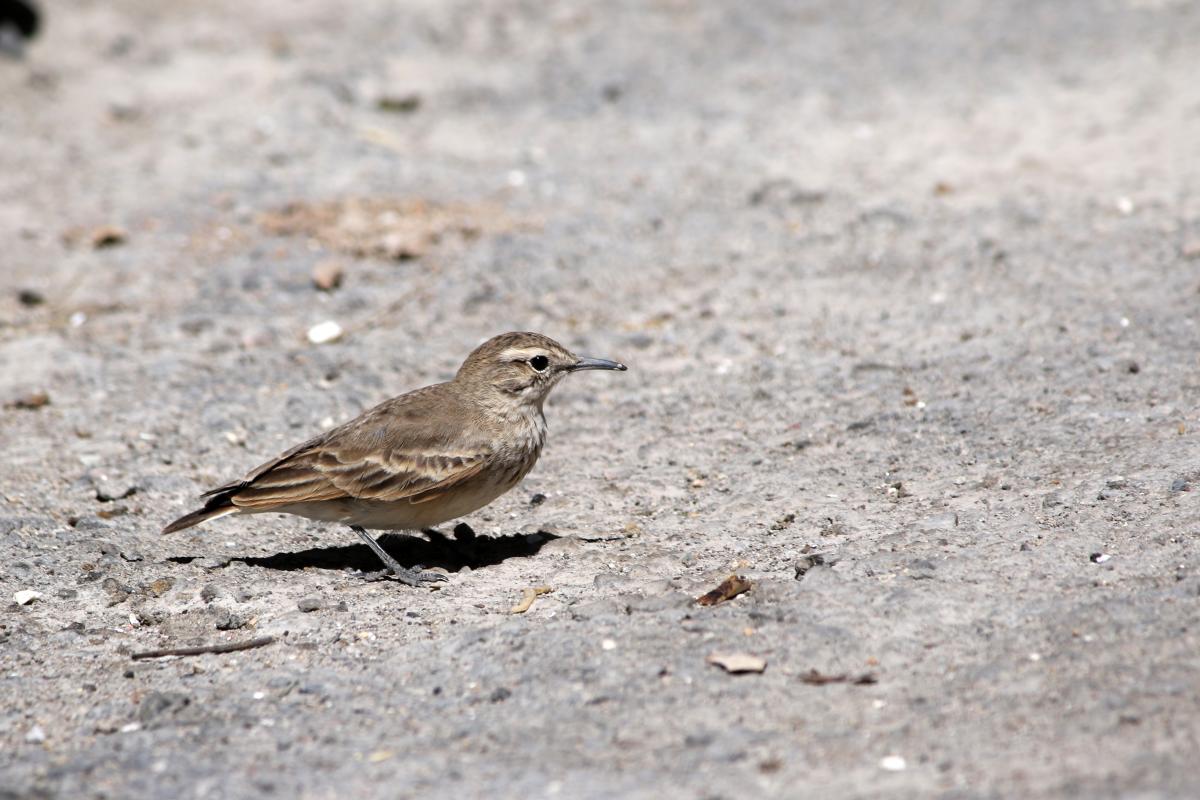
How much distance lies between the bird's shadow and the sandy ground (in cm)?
4

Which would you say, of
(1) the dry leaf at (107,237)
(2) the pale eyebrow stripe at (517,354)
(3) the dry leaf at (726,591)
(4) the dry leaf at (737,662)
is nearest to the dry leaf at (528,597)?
(3) the dry leaf at (726,591)

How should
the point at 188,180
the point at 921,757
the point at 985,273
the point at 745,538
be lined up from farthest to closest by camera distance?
the point at 188,180 → the point at 985,273 → the point at 745,538 → the point at 921,757

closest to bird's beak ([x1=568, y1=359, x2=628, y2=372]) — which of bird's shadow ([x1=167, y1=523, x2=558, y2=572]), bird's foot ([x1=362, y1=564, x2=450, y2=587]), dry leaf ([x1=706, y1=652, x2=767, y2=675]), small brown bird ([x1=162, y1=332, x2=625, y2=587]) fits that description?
small brown bird ([x1=162, y1=332, x2=625, y2=587])

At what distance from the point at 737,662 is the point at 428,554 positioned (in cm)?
233

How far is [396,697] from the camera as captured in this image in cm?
540

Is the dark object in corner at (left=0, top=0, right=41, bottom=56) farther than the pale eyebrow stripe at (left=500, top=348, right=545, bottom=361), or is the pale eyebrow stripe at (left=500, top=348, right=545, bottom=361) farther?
the dark object in corner at (left=0, top=0, right=41, bottom=56)

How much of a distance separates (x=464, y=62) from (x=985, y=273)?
6212 millimetres

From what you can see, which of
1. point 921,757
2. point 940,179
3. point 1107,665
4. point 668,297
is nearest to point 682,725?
point 921,757

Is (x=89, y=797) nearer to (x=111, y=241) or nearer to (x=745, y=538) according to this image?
(x=745, y=538)

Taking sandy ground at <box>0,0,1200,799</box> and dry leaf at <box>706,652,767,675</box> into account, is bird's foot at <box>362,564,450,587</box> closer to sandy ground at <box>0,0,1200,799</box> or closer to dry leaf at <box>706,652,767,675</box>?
sandy ground at <box>0,0,1200,799</box>

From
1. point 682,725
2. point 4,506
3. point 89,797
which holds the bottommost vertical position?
point 4,506

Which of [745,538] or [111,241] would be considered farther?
[111,241]

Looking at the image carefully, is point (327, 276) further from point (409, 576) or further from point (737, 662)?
point (737, 662)

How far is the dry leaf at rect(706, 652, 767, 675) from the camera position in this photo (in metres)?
5.24
